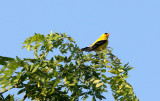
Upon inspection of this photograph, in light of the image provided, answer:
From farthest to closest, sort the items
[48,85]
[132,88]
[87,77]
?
[87,77]
[132,88]
[48,85]

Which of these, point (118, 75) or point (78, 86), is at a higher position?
point (118, 75)

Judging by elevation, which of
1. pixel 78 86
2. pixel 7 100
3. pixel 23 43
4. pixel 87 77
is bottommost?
pixel 7 100

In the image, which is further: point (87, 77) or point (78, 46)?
point (78, 46)

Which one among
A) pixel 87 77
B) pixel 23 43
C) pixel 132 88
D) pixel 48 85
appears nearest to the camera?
pixel 48 85

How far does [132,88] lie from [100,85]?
48cm

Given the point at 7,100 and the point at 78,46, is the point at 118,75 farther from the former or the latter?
the point at 7,100

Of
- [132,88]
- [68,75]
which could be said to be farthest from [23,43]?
[132,88]

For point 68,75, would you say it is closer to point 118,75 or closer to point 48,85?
point 48,85

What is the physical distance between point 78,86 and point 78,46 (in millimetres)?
1067

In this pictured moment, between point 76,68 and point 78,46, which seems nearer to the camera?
point 76,68

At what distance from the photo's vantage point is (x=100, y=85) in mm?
4023

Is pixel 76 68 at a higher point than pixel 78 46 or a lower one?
lower

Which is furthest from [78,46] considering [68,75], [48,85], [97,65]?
[48,85]

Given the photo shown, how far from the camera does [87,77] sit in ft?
14.2
